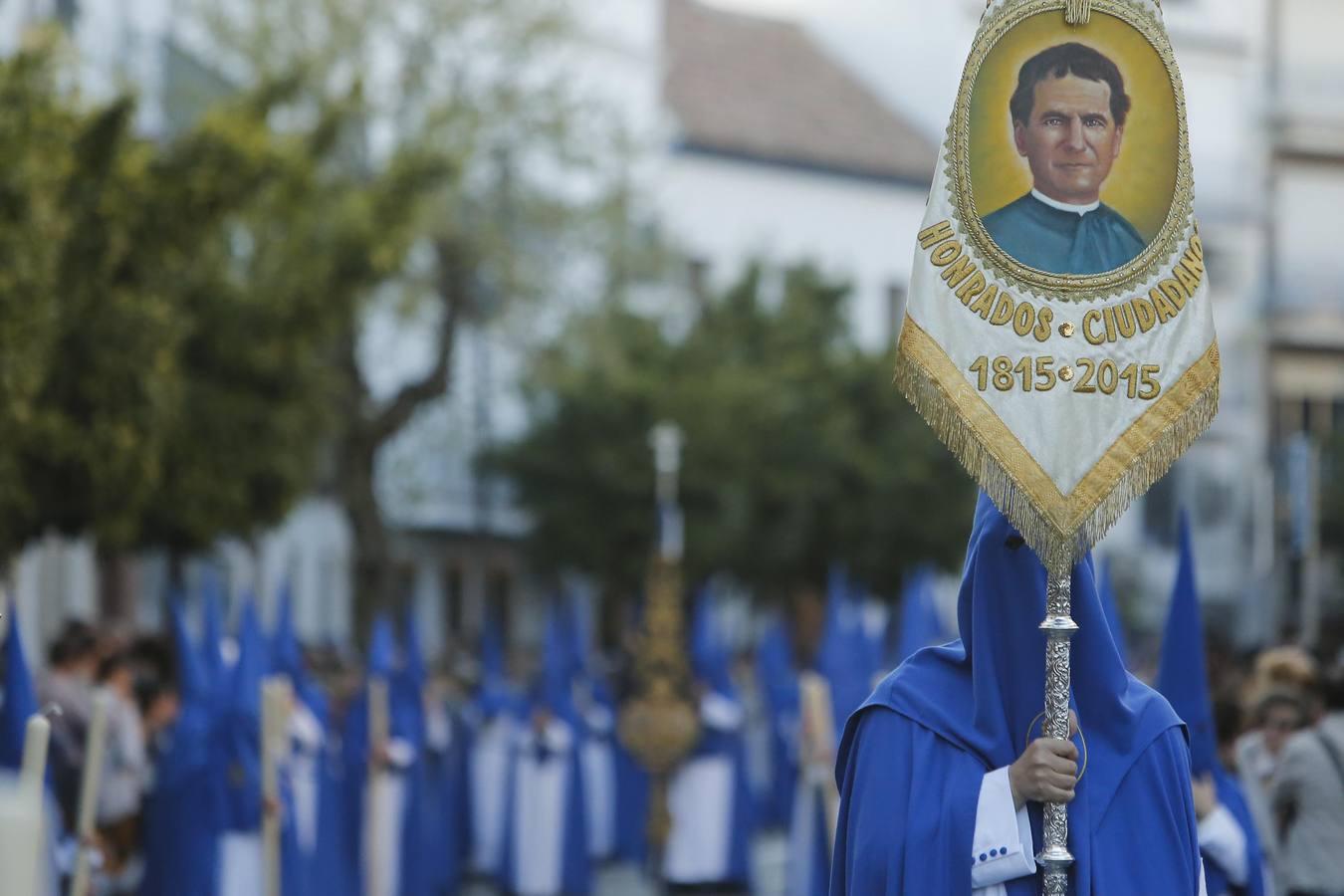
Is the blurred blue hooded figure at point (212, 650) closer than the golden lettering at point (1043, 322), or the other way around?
the golden lettering at point (1043, 322)

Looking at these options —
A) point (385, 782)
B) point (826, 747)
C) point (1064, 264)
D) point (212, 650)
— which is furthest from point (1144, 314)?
point (385, 782)

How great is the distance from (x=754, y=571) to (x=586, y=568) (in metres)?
2.56

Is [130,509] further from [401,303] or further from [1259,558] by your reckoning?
[1259,558]

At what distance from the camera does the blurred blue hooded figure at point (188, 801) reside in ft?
44.5

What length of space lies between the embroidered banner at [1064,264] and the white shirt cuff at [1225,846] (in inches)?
109

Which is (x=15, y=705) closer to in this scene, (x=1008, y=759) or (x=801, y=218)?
(x=1008, y=759)

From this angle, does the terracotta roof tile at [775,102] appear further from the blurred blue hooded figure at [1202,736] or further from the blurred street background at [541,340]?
the blurred blue hooded figure at [1202,736]

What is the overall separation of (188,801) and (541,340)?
17.8 m

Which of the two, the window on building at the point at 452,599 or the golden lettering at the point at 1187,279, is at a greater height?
the window on building at the point at 452,599

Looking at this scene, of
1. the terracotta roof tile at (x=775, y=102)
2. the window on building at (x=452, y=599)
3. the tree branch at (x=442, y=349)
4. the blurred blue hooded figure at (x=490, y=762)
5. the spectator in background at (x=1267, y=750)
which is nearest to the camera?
the spectator in background at (x=1267, y=750)

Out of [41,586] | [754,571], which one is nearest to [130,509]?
[41,586]

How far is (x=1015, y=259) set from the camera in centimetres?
566

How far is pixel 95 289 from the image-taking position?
17172 millimetres

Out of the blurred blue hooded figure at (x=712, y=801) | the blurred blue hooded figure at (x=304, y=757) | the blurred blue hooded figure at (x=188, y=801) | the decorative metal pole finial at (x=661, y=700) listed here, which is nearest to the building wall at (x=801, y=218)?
the blurred blue hooded figure at (x=712, y=801)
